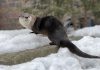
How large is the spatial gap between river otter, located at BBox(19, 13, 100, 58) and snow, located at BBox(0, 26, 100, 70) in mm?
65

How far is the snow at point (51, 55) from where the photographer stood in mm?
3363

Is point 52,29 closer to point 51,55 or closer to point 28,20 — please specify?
point 28,20

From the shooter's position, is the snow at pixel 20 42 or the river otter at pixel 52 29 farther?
the snow at pixel 20 42

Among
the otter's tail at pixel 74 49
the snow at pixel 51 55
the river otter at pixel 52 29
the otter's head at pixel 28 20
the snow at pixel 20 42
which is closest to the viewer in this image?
the snow at pixel 51 55

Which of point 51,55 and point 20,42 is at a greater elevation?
point 51,55

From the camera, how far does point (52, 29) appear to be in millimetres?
4141

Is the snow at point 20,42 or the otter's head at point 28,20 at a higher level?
the otter's head at point 28,20

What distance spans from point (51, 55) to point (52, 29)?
22.1 inches

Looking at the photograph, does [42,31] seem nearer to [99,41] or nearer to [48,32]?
[48,32]

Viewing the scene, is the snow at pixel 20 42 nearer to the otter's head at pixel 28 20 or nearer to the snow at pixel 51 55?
the snow at pixel 51 55

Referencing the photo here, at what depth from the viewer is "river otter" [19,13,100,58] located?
3.85 meters

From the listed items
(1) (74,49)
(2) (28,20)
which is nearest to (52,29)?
(2) (28,20)

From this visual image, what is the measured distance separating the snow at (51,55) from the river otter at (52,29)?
65mm

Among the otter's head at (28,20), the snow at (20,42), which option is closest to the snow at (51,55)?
the snow at (20,42)
